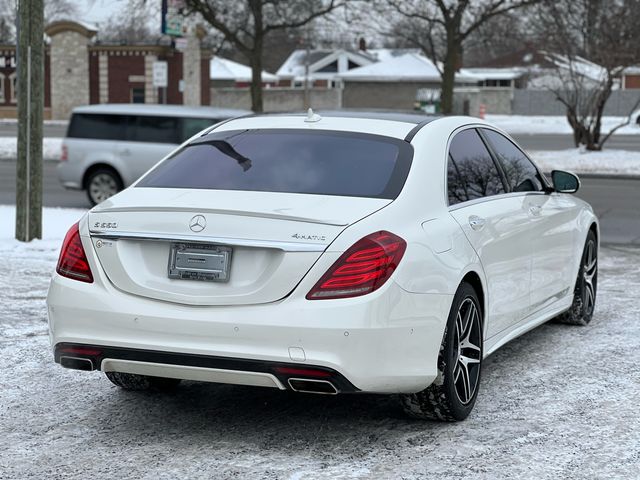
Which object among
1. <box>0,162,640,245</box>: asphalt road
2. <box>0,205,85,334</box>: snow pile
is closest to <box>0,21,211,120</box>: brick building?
<box>0,162,640,245</box>: asphalt road

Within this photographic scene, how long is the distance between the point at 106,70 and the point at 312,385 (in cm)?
6010

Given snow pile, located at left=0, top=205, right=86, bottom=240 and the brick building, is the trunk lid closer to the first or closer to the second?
snow pile, located at left=0, top=205, right=86, bottom=240

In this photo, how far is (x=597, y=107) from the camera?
95.0 ft

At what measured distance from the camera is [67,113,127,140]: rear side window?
17781mm

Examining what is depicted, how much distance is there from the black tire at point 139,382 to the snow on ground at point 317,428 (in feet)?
0.19

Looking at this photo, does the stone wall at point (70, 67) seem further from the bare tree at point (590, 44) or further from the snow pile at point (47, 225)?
the snow pile at point (47, 225)

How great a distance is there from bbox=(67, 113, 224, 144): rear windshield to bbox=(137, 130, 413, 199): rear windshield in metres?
12.1

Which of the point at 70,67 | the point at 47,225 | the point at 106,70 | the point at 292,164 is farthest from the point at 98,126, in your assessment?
the point at 70,67

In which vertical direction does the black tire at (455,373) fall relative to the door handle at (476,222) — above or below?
below

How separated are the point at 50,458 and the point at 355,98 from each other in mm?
70668

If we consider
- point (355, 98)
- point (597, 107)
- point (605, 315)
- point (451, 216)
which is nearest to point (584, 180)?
point (597, 107)

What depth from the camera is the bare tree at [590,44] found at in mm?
27906

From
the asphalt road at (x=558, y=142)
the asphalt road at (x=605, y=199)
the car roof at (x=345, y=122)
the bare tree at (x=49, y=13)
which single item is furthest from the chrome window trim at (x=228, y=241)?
the bare tree at (x=49, y=13)

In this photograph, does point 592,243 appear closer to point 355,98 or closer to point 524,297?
point 524,297
